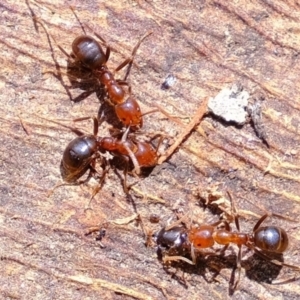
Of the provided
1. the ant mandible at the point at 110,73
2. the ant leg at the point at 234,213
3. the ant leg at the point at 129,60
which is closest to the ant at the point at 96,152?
the ant mandible at the point at 110,73

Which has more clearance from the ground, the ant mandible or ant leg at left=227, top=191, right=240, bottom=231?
the ant mandible

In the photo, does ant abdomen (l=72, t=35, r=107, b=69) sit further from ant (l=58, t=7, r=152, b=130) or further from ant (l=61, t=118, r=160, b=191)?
ant (l=61, t=118, r=160, b=191)

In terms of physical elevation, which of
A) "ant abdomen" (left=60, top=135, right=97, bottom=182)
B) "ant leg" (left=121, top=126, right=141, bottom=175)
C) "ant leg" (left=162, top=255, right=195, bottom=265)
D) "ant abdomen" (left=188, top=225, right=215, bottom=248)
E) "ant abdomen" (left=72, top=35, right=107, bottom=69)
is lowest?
"ant leg" (left=162, top=255, right=195, bottom=265)

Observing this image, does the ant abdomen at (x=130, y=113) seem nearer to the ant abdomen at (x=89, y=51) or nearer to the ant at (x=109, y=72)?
the ant at (x=109, y=72)

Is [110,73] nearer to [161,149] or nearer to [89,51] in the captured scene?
[89,51]

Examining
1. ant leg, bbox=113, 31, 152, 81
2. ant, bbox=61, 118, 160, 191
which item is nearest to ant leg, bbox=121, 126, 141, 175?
ant, bbox=61, 118, 160, 191

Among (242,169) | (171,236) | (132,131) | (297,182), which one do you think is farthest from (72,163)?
(297,182)
